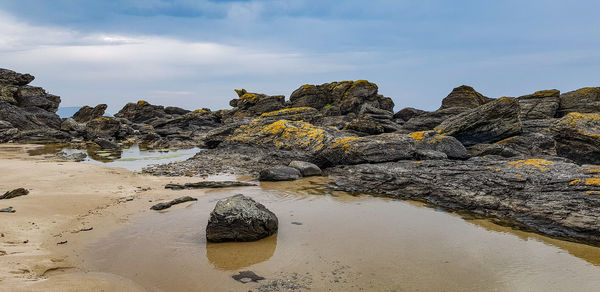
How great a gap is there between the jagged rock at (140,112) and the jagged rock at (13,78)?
19843 millimetres

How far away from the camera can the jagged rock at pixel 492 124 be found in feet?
53.9

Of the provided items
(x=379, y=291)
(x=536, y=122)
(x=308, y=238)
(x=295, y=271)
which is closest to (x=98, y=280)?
(x=295, y=271)

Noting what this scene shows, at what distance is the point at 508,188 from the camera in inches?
335

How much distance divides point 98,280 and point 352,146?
11060mm

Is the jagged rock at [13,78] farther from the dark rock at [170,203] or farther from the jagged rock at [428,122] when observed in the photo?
the jagged rock at [428,122]

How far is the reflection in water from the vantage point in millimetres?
5324

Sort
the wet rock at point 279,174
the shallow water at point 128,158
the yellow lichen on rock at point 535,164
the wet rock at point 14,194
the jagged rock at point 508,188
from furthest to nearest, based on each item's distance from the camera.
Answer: the shallow water at point 128,158, the wet rock at point 279,174, the yellow lichen on rock at point 535,164, the wet rock at point 14,194, the jagged rock at point 508,188

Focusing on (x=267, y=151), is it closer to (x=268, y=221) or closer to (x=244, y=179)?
(x=244, y=179)

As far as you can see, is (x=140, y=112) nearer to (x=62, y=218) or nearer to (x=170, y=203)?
(x=170, y=203)

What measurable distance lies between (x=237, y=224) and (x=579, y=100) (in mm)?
33077

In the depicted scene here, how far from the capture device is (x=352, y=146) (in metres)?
14.1


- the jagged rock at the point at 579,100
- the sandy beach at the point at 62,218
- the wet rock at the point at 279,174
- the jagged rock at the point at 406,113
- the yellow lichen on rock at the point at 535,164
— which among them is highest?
the jagged rock at the point at 579,100

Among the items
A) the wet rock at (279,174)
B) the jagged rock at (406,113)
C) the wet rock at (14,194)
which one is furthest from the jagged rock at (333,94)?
the wet rock at (14,194)

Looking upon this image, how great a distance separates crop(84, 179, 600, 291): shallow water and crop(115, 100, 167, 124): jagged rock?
2368 inches
